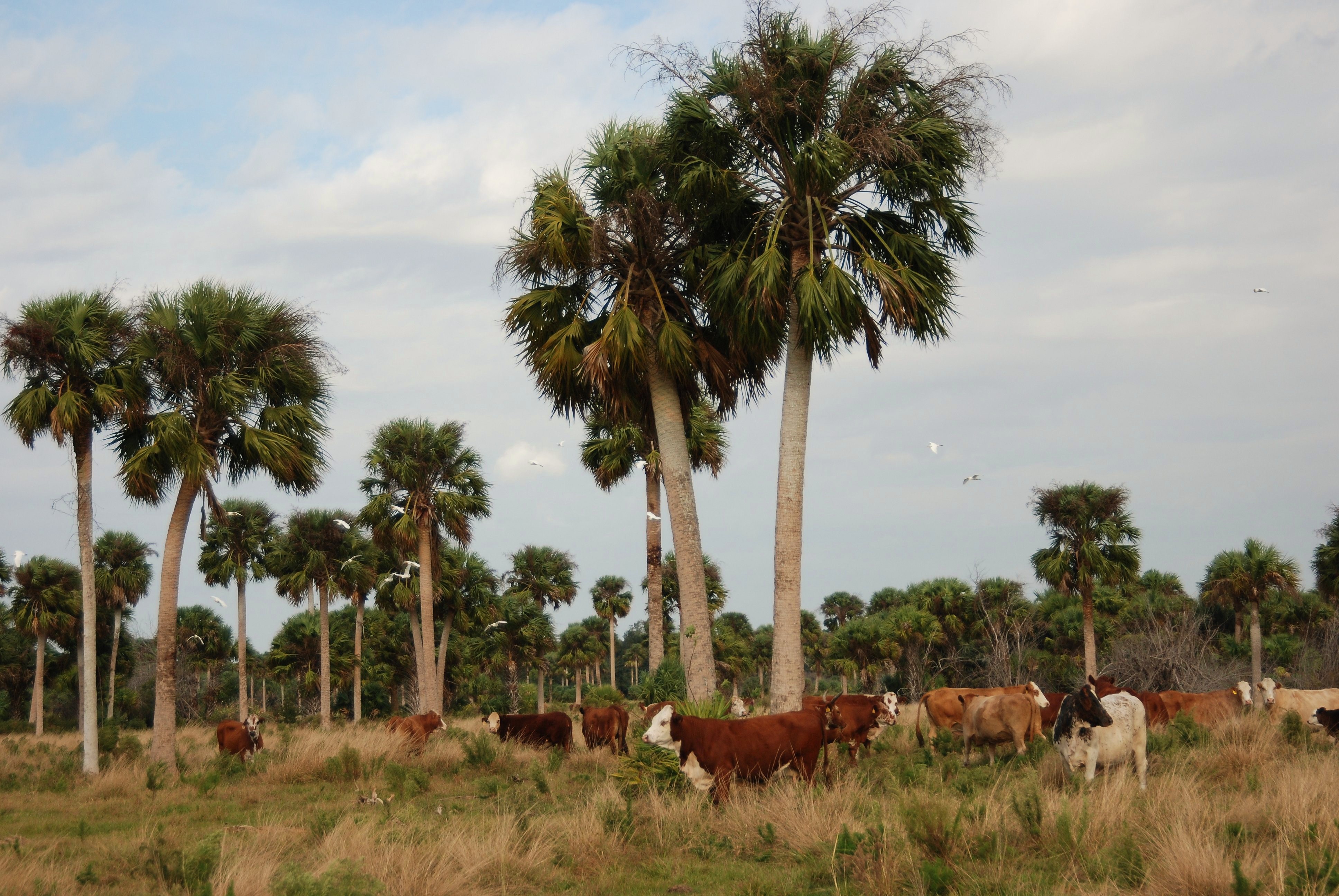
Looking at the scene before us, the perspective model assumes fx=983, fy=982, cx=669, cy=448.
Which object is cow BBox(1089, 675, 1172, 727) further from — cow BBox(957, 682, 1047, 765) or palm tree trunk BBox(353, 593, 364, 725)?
palm tree trunk BBox(353, 593, 364, 725)

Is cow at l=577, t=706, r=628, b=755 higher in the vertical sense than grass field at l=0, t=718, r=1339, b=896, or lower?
lower

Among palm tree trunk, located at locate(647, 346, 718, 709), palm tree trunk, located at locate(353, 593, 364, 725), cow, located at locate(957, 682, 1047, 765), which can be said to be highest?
palm tree trunk, located at locate(647, 346, 718, 709)

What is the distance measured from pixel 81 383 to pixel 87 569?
11.8ft

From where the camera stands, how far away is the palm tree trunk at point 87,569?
18.0 m

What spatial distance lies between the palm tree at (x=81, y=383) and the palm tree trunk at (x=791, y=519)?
1270 cm

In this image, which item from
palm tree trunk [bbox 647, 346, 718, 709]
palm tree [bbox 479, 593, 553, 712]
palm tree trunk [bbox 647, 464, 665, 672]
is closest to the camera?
palm tree trunk [bbox 647, 346, 718, 709]

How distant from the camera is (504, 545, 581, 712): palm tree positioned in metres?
49.4

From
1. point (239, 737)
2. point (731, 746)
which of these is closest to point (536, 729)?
point (239, 737)

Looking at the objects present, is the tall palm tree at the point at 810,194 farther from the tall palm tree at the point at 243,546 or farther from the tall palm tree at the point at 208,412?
the tall palm tree at the point at 243,546

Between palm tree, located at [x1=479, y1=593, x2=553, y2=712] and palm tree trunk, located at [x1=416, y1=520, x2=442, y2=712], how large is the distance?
52.5ft

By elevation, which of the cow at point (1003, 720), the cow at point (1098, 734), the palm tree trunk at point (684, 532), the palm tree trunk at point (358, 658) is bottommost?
the palm tree trunk at point (358, 658)

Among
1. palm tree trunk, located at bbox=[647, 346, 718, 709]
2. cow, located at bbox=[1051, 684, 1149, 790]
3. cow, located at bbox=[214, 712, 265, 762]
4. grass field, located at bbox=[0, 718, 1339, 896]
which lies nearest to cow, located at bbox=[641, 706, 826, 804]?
grass field, located at bbox=[0, 718, 1339, 896]

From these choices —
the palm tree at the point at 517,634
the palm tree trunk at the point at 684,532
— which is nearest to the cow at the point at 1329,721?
the palm tree trunk at the point at 684,532

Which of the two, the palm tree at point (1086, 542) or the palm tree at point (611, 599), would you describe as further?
the palm tree at point (611, 599)
